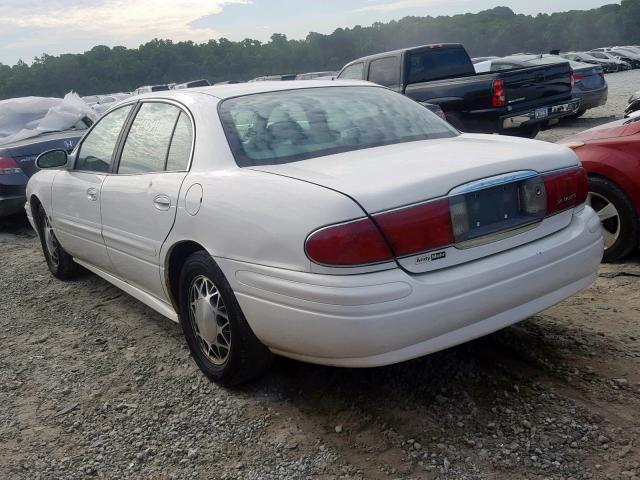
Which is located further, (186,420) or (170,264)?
(170,264)

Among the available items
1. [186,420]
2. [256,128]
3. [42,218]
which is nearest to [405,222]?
[256,128]

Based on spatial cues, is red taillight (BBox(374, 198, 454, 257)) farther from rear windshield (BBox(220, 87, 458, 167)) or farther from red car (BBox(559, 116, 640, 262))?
red car (BBox(559, 116, 640, 262))

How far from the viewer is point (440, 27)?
3725 inches

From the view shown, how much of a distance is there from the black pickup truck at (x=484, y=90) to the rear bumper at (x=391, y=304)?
6465 millimetres

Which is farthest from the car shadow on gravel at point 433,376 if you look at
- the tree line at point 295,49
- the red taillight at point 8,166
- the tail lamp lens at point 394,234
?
the tree line at point 295,49

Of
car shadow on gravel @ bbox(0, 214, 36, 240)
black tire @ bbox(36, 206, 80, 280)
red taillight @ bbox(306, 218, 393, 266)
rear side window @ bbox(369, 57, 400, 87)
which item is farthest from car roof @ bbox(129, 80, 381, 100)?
rear side window @ bbox(369, 57, 400, 87)

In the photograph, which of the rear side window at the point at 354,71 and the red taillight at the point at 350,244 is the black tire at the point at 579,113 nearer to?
the rear side window at the point at 354,71

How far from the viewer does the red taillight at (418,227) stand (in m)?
2.53

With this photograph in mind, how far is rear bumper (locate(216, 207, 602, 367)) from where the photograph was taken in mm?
2480

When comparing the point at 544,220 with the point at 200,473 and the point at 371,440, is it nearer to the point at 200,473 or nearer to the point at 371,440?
the point at 371,440

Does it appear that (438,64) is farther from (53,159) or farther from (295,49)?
(295,49)

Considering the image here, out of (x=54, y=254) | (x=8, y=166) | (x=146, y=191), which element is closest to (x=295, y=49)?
(x=8, y=166)

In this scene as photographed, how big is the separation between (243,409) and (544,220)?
1635mm

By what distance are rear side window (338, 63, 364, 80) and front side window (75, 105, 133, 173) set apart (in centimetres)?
650
